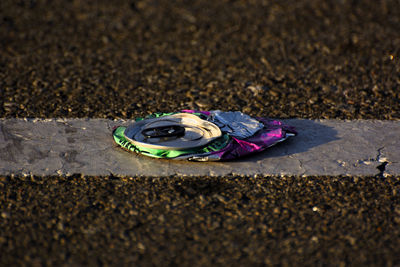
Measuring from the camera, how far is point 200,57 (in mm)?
4590

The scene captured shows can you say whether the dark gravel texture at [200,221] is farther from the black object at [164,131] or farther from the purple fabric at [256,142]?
the black object at [164,131]

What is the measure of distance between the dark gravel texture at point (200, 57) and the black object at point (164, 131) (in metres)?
0.41

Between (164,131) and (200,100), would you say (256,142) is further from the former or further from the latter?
(200,100)

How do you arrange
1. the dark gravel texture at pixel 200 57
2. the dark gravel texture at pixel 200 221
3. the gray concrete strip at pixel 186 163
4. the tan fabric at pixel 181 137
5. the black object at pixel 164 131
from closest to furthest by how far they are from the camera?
the dark gravel texture at pixel 200 221
the gray concrete strip at pixel 186 163
the tan fabric at pixel 181 137
the black object at pixel 164 131
the dark gravel texture at pixel 200 57

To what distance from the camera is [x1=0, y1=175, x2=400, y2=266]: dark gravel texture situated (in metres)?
2.14

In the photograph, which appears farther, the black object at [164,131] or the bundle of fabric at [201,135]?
the black object at [164,131]

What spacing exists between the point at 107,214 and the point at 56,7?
163 inches

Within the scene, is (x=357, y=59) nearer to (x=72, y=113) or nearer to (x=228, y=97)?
(x=228, y=97)

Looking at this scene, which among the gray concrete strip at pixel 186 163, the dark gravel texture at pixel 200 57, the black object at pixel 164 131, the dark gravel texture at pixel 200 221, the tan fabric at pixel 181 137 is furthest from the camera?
the dark gravel texture at pixel 200 57

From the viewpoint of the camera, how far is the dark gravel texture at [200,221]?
2.14 m

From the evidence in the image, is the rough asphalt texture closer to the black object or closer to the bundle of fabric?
the bundle of fabric

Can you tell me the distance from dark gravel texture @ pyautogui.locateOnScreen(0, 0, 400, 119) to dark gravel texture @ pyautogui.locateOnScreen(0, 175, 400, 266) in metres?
0.92

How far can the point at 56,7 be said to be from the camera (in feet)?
19.5

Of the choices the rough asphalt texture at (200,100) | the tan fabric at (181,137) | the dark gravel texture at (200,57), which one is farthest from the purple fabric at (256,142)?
the dark gravel texture at (200,57)
